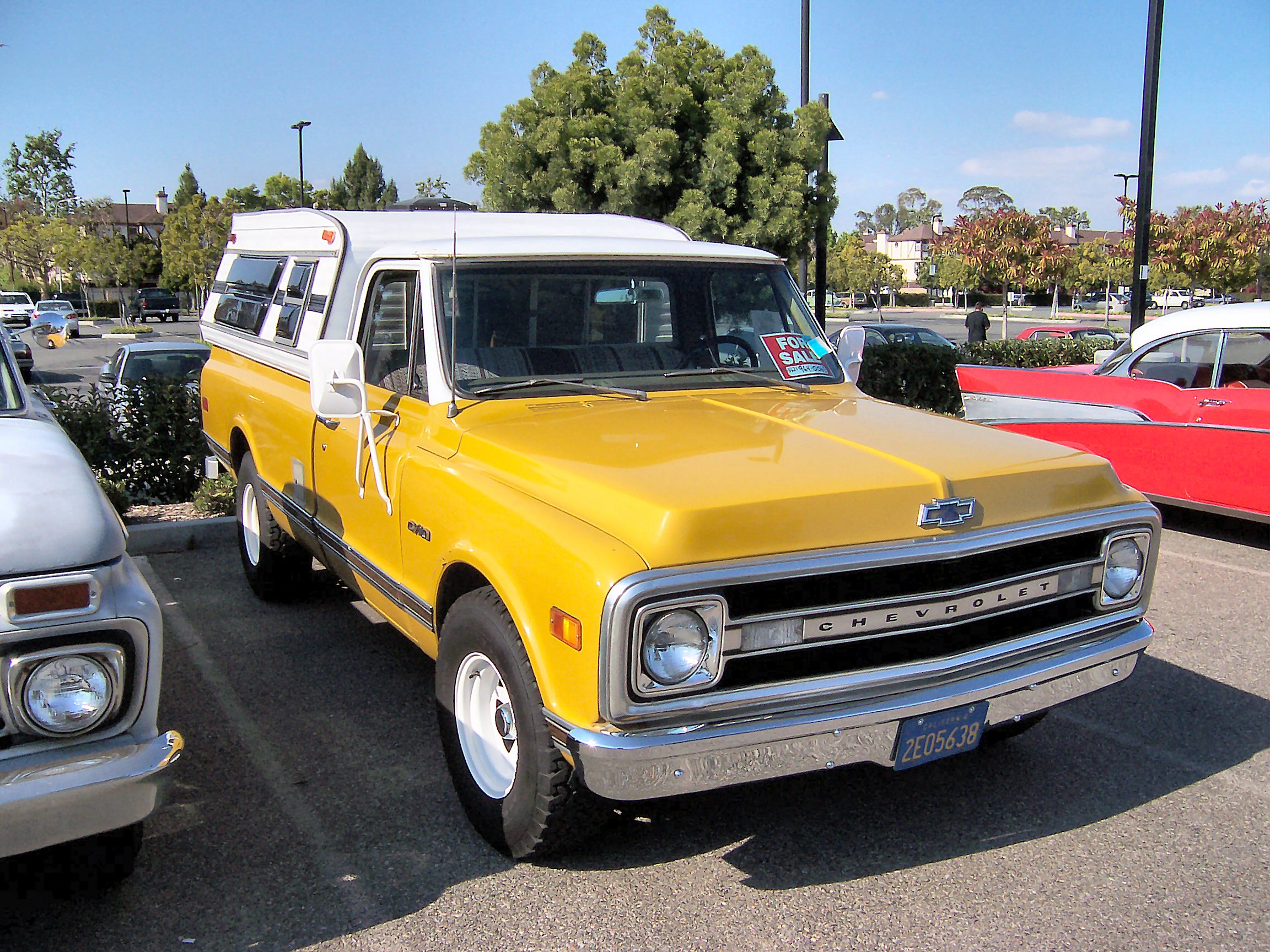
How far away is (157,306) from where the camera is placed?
5316 cm

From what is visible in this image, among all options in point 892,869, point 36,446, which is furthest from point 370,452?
point 892,869

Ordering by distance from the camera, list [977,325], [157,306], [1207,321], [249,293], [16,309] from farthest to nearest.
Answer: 1. [157,306]
2. [16,309]
3. [977,325]
4. [1207,321]
5. [249,293]

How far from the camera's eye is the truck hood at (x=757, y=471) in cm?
289

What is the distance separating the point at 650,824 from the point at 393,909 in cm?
93

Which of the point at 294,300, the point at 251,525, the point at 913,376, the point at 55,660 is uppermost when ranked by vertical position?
the point at 294,300

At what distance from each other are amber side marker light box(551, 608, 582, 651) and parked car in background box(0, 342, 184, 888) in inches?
41.4

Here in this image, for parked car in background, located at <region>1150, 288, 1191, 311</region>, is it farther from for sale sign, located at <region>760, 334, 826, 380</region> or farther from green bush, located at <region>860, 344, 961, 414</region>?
for sale sign, located at <region>760, 334, 826, 380</region>

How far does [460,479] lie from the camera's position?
352cm

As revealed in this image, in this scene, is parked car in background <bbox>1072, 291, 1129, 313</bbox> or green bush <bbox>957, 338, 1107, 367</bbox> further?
parked car in background <bbox>1072, 291, 1129, 313</bbox>

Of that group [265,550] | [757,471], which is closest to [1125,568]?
[757,471]

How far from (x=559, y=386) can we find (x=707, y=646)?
156 cm

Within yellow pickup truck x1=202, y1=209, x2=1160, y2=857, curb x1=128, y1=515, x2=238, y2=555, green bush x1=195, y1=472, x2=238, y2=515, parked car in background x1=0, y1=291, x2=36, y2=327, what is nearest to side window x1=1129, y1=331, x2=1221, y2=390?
yellow pickup truck x1=202, y1=209, x2=1160, y2=857

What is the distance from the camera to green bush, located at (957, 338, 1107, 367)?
16.4 metres

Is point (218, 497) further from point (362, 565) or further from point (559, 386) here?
point (559, 386)
